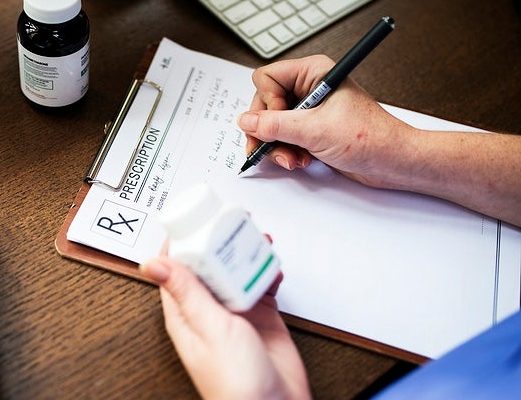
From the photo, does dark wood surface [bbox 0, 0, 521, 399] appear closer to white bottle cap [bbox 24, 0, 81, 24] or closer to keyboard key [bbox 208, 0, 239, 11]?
keyboard key [bbox 208, 0, 239, 11]

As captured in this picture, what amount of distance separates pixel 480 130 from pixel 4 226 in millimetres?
549

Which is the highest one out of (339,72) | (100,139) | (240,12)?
(339,72)

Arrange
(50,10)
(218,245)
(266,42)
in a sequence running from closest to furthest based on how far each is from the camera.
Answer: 1. (218,245)
2. (50,10)
3. (266,42)

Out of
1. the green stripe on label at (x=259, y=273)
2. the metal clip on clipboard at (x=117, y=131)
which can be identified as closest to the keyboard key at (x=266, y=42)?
the metal clip on clipboard at (x=117, y=131)

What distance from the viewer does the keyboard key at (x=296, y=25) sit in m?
0.89

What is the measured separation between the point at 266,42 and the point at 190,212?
388 mm

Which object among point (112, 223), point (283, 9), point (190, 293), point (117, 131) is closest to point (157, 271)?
point (190, 293)

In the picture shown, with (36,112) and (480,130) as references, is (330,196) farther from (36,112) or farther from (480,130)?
(36,112)

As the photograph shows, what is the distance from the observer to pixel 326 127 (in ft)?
2.38

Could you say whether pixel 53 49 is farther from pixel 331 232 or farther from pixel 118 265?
pixel 331 232

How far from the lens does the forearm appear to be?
754 millimetres

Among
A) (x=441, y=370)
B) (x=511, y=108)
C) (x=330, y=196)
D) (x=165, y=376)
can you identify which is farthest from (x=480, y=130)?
(x=165, y=376)

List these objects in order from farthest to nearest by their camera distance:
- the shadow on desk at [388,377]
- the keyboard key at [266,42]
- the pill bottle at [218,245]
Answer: the keyboard key at [266,42], the shadow on desk at [388,377], the pill bottle at [218,245]

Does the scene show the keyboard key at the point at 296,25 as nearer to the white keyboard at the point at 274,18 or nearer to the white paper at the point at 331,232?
the white keyboard at the point at 274,18
